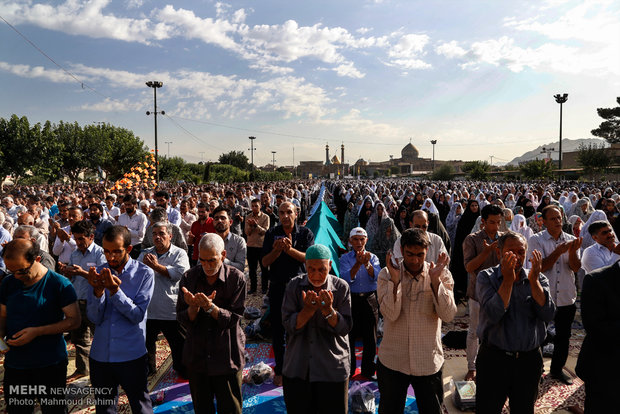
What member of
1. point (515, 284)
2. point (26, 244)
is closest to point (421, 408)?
point (515, 284)

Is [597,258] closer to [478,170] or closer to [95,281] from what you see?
[95,281]

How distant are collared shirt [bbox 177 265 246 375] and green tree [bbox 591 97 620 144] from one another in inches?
2195

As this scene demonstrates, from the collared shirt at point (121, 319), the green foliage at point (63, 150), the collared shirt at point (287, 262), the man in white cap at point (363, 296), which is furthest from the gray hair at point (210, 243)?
the green foliage at point (63, 150)

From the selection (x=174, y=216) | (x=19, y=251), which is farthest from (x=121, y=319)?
(x=174, y=216)

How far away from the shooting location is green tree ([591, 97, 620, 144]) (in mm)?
44594

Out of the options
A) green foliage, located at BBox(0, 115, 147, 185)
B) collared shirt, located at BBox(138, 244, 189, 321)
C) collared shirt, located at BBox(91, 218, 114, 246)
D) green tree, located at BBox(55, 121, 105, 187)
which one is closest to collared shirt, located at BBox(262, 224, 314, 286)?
collared shirt, located at BBox(138, 244, 189, 321)

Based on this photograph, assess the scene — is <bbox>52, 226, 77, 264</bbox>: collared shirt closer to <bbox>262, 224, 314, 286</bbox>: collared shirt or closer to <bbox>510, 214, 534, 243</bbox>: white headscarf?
<bbox>262, 224, 314, 286</bbox>: collared shirt

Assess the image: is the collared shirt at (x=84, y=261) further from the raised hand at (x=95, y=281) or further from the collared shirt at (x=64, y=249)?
the raised hand at (x=95, y=281)

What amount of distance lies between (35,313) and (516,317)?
11.4ft

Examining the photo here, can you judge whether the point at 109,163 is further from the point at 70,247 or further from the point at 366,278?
the point at 366,278

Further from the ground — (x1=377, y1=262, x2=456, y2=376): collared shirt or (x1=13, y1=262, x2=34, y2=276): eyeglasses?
(x1=13, y1=262, x2=34, y2=276): eyeglasses

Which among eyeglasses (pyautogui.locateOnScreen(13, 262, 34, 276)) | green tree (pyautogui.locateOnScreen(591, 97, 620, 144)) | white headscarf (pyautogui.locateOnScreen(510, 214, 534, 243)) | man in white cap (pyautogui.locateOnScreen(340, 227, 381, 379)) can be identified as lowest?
man in white cap (pyautogui.locateOnScreen(340, 227, 381, 379))

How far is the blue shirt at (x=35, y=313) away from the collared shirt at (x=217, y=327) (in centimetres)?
89

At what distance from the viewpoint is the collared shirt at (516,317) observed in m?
2.61
